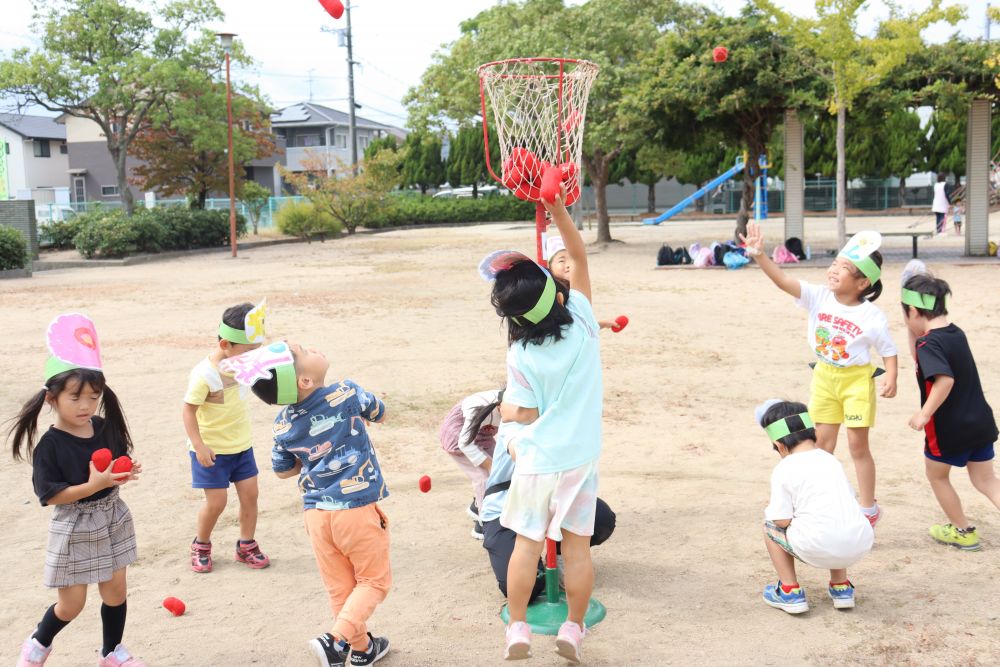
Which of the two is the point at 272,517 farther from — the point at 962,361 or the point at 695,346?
the point at 695,346

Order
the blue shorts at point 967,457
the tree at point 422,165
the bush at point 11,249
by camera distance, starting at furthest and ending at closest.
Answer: the tree at point 422,165 → the bush at point 11,249 → the blue shorts at point 967,457

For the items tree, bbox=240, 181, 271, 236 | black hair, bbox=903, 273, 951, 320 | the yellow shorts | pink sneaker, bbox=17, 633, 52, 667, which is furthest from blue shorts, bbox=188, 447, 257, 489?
tree, bbox=240, 181, 271, 236

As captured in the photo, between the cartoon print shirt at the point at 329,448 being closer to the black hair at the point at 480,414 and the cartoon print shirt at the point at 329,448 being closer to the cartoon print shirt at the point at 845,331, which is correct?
the black hair at the point at 480,414

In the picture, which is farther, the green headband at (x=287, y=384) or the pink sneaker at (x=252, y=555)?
the pink sneaker at (x=252, y=555)

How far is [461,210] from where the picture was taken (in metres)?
44.1

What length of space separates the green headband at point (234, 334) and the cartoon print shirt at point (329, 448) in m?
0.77

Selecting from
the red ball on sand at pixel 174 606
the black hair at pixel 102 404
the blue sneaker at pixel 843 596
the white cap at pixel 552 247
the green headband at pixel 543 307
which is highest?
the white cap at pixel 552 247

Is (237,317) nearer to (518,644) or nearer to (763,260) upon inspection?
(518,644)

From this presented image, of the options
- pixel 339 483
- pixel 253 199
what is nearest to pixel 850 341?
pixel 339 483

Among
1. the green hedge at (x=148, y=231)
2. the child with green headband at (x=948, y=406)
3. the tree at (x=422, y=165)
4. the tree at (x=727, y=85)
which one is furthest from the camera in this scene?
the tree at (x=422, y=165)

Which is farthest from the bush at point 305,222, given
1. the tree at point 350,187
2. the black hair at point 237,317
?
the black hair at point 237,317

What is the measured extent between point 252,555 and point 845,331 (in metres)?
3.15

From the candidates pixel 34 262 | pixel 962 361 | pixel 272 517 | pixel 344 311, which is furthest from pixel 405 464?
pixel 34 262

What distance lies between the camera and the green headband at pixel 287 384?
129 inches
